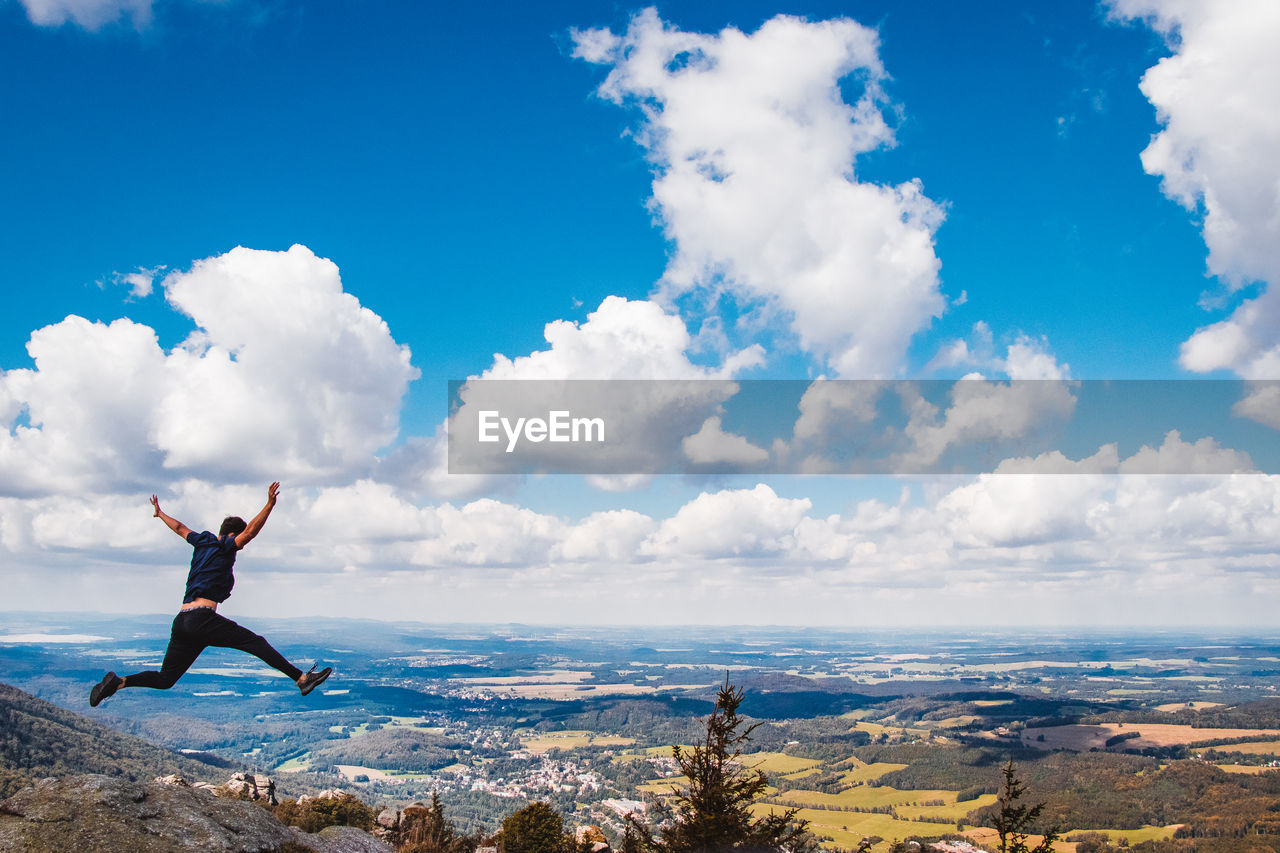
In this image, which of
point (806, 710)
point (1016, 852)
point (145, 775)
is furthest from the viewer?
point (806, 710)

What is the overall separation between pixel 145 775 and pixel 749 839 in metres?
94.9

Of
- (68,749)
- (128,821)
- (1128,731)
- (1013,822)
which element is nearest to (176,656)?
(128,821)

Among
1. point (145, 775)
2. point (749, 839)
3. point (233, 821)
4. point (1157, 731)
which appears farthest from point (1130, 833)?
point (145, 775)

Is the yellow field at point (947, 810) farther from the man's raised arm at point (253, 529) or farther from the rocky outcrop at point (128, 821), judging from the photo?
the man's raised arm at point (253, 529)

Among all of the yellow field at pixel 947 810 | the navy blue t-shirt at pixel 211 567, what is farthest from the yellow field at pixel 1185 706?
the navy blue t-shirt at pixel 211 567

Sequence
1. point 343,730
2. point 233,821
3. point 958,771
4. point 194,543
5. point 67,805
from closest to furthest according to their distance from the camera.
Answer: point 194,543 < point 67,805 < point 233,821 < point 958,771 < point 343,730

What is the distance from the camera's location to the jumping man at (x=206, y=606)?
7629 millimetres

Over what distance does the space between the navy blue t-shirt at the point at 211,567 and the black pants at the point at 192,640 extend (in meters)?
0.19

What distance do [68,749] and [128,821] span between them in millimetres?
109574

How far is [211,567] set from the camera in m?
7.83

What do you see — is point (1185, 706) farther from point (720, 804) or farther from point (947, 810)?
point (720, 804)

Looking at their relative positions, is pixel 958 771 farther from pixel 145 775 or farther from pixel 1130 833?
pixel 145 775

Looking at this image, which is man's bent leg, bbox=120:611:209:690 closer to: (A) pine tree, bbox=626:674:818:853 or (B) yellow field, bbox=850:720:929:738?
(A) pine tree, bbox=626:674:818:853

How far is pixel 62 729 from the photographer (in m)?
97.2
